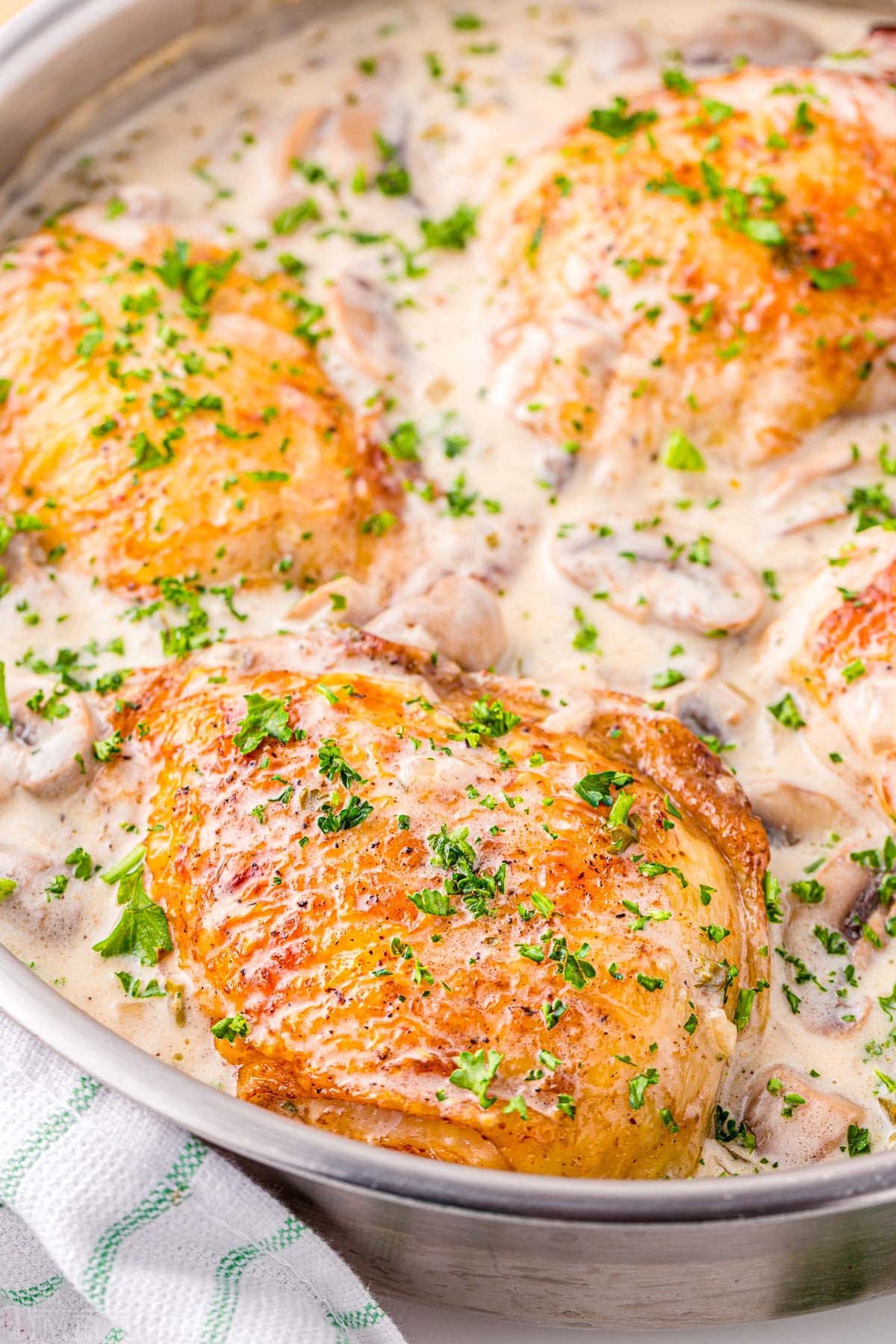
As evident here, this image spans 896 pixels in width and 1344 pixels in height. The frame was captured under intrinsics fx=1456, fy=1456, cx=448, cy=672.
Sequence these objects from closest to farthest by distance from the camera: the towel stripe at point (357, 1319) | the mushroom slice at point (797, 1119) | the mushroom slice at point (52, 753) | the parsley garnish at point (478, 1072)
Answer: the parsley garnish at point (478, 1072) < the towel stripe at point (357, 1319) < the mushroom slice at point (797, 1119) < the mushroom slice at point (52, 753)

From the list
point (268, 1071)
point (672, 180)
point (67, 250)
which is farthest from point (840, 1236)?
point (67, 250)

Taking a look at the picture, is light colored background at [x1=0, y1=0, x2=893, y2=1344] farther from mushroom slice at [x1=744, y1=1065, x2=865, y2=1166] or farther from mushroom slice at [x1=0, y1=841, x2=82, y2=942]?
mushroom slice at [x1=0, y1=841, x2=82, y2=942]

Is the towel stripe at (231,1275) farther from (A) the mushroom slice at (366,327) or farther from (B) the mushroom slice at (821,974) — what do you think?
(A) the mushroom slice at (366,327)

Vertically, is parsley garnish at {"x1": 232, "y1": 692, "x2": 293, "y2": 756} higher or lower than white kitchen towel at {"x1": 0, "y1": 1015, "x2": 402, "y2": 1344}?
higher

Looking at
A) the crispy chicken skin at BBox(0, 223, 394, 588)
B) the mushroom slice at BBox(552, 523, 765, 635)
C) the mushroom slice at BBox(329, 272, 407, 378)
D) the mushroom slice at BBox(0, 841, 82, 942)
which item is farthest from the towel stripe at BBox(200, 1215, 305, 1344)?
the mushroom slice at BBox(329, 272, 407, 378)

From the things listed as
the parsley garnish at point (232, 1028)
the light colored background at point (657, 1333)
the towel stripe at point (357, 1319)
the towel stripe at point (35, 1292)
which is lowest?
the light colored background at point (657, 1333)

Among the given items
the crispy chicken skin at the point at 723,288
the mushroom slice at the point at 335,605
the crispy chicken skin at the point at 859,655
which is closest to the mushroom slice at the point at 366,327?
the crispy chicken skin at the point at 723,288
